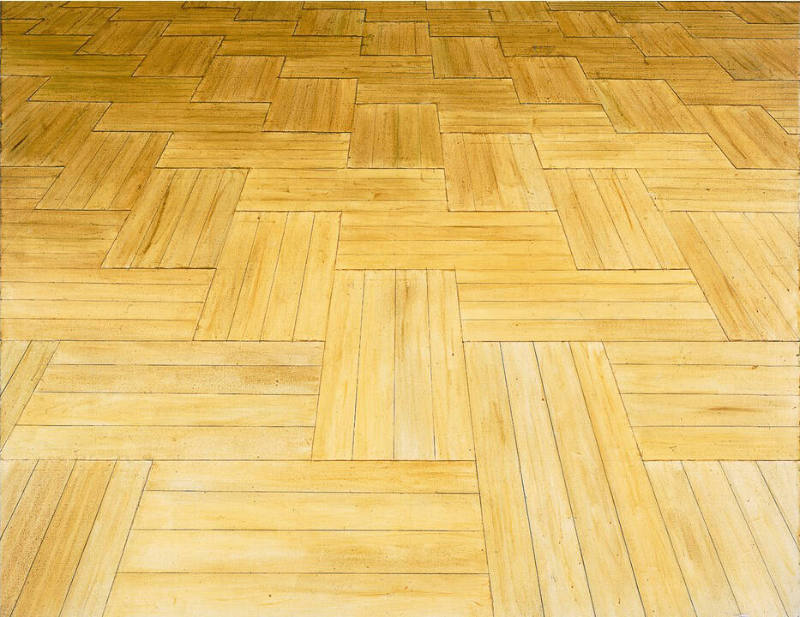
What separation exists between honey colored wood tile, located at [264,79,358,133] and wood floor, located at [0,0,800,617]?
0.02 meters

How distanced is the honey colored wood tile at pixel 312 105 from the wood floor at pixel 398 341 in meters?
0.02

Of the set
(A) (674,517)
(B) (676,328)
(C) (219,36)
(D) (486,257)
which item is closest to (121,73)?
(C) (219,36)

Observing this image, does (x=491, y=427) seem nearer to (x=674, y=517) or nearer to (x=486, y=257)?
(x=674, y=517)

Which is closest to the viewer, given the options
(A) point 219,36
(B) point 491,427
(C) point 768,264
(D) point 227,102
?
(B) point 491,427

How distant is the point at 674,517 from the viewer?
1.17 m

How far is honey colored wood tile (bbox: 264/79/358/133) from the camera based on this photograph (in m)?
2.36

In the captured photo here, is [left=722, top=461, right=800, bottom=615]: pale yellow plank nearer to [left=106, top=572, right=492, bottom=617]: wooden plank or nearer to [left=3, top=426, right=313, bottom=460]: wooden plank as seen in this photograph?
[left=106, top=572, right=492, bottom=617]: wooden plank

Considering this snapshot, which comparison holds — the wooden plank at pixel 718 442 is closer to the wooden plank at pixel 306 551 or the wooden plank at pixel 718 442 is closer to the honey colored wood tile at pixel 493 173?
the wooden plank at pixel 306 551

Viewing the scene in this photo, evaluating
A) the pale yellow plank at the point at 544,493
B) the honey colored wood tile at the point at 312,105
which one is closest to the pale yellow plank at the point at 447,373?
the pale yellow plank at the point at 544,493

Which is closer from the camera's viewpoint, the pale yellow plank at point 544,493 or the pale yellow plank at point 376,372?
the pale yellow plank at point 544,493

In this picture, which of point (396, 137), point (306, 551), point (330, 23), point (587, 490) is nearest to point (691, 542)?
point (587, 490)

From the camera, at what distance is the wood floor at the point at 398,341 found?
3.65 ft

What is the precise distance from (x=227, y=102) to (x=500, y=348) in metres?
1.67

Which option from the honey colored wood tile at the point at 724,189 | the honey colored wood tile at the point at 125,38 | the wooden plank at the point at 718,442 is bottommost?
the wooden plank at the point at 718,442
